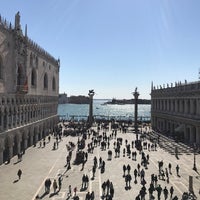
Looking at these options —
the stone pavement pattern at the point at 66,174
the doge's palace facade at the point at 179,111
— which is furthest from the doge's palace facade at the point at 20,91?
the doge's palace facade at the point at 179,111

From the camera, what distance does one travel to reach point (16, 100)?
38.6 m

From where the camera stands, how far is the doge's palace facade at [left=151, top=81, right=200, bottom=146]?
160 ft

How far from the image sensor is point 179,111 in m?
57.2

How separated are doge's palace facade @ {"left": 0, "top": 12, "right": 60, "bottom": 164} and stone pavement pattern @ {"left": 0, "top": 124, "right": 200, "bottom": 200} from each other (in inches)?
109

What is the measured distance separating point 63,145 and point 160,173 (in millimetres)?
20786

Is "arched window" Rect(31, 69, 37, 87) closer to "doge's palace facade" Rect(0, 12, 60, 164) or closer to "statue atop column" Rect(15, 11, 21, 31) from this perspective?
"doge's palace facade" Rect(0, 12, 60, 164)

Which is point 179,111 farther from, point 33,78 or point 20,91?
point 20,91

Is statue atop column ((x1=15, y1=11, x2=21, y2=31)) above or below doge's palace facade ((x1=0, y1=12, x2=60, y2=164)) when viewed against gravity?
above

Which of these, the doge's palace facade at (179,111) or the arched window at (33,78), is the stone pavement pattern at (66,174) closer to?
the doge's palace facade at (179,111)

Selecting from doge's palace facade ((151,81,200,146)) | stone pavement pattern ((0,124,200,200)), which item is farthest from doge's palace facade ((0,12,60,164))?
doge's palace facade ((151,81,200,146))

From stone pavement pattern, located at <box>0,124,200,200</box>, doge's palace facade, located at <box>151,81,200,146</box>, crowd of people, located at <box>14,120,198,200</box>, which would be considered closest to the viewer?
crowd of people, located at <box>14,120,198,200</box>

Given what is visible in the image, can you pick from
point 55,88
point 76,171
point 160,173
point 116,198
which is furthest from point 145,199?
point 55,88

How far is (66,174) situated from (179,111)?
32.3 metres

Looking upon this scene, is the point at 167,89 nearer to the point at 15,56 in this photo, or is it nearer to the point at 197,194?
the point at 15,56
